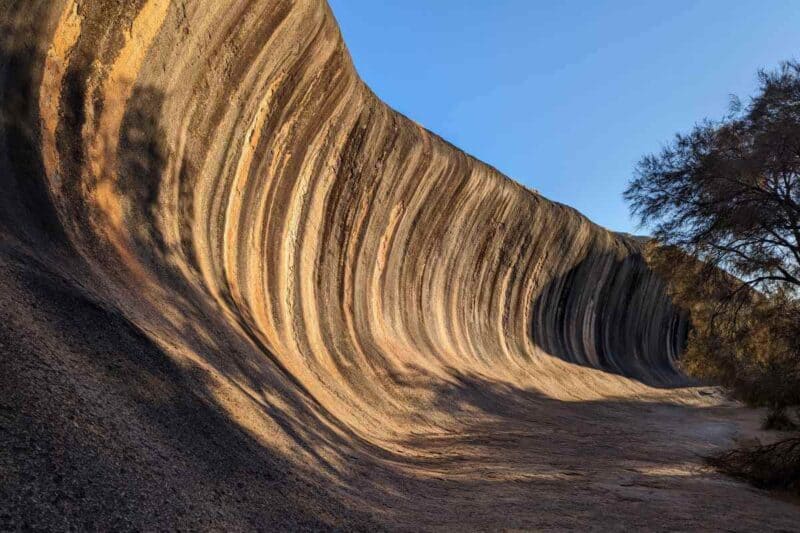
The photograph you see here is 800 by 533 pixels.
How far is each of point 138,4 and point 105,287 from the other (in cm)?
381

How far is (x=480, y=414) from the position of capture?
425 inches

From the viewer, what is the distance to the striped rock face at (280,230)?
5.21 meters

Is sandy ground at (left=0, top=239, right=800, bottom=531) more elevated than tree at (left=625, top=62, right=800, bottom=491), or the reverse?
tree at (left=625, top=62, right=800, bottom=491)

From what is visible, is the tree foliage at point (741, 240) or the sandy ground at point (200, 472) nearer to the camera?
the sandy ground at point (200, 472)

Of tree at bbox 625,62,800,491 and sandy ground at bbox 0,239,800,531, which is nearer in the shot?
sandy ground at bbox 0,239,800,531

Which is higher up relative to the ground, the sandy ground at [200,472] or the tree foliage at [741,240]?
the tree foliage at [741,240]

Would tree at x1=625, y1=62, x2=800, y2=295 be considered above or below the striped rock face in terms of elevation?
above

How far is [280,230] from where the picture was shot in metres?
9.56

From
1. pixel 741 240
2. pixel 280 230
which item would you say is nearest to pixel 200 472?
pixel 280 230

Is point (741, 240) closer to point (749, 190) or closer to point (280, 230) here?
point (749, 190)

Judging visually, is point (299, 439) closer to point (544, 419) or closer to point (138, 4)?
point (138, 4)

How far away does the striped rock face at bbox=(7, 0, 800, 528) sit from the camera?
5.21m

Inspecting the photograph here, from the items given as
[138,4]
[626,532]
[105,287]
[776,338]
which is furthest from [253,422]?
[776,338]

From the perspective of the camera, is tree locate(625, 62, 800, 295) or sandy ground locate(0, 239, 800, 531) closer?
sandy ground locate(0, 239, 800, 531)
